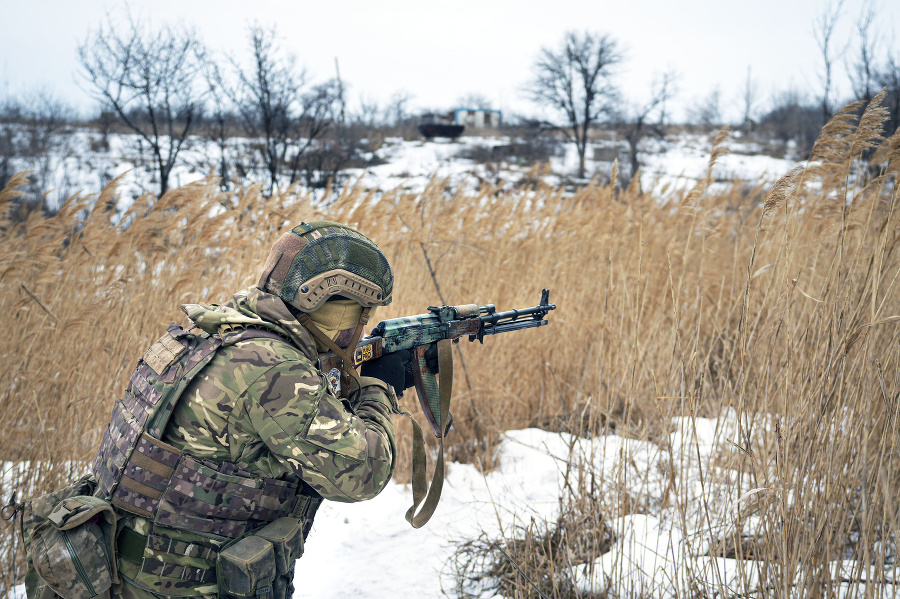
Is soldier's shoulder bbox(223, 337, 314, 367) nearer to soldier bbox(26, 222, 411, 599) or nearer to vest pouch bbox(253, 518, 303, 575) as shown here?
soldier bbox(26, 222, 411, 599)

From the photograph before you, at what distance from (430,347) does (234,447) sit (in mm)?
879

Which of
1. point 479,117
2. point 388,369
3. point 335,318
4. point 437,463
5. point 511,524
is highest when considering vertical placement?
point 479,117

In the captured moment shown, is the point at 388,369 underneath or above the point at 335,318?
underneath

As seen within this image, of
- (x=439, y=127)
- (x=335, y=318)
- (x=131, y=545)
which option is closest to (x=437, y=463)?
(x=335, y=318)

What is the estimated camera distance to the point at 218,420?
1.46 m

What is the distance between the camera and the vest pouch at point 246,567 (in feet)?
4.75

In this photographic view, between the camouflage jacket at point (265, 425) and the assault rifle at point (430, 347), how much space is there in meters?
0.30

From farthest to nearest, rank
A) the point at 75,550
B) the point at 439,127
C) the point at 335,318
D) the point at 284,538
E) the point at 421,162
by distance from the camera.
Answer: the point at 439,127 < the point at 421,162 < the point at 335,318 < the point at 284,538 < the point at 75,550

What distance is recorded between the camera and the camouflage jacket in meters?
1.45

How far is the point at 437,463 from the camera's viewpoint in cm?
202

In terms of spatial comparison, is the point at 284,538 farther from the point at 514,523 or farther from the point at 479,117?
the point at 479,117

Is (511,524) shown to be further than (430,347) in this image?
Yes

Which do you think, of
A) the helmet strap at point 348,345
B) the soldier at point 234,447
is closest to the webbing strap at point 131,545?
the soldier at point 234,447

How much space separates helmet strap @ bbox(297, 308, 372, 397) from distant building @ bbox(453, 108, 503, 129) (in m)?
39.5
